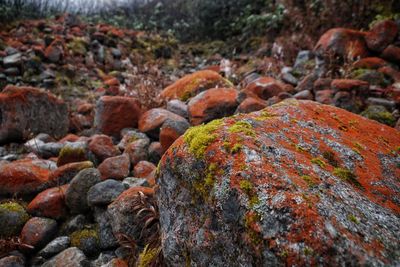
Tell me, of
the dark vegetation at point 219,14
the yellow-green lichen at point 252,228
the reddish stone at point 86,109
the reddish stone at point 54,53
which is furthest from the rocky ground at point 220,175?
the reddish stone at point 54,53

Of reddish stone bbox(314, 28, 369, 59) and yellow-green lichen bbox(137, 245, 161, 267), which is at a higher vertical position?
reddish stone bbox(314, 28, 369, 59)

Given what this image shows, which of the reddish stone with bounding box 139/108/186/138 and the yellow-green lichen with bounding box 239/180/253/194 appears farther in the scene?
the reddish stone with bounding box 139/108/186/138

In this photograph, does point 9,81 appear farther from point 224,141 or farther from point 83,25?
point 224,141

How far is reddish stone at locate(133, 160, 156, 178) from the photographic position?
3363mm

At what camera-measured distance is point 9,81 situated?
7445mm

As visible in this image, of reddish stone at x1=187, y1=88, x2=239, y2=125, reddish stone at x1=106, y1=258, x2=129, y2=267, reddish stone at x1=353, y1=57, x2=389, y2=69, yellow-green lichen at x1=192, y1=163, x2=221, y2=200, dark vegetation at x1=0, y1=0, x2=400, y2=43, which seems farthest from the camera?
dark vegetation at x1=0, y1=0, x2=400, y2=43

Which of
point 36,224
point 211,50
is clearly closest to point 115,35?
point 211,50

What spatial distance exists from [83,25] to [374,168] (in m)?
12.2

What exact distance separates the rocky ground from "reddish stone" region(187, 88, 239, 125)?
→ 15 millimetres

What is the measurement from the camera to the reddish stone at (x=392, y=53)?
5129 millimetres

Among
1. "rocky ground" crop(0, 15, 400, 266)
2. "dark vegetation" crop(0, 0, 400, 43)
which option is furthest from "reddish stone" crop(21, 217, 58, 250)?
"dark vegetation" crop(0, 0, 400, 43)

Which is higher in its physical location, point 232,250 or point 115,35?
point 232,250

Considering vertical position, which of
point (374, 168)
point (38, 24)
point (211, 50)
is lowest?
point (211, 50)

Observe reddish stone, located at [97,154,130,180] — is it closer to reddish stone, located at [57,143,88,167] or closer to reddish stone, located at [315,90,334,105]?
reddish stone, located at [57,143,88,167]
